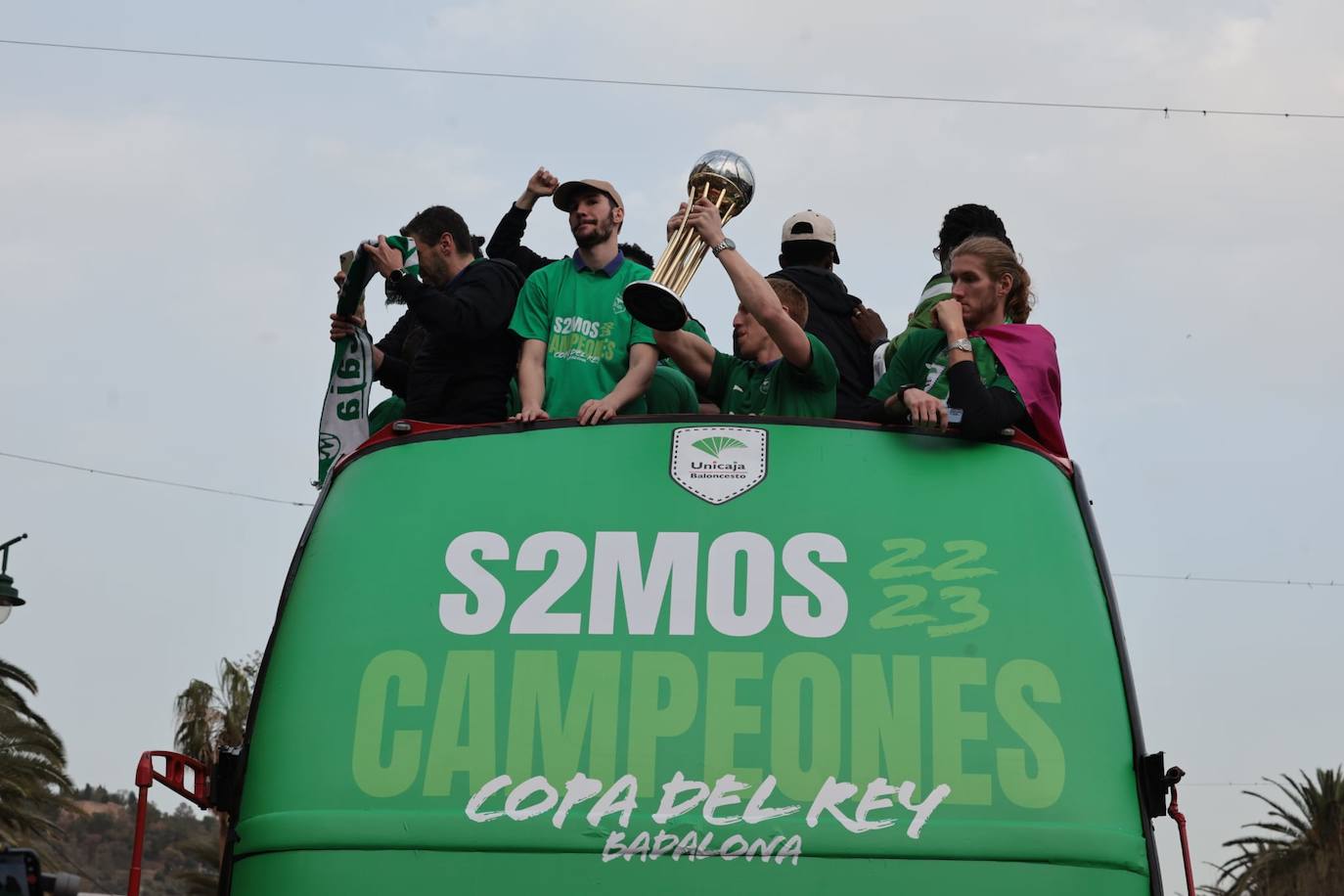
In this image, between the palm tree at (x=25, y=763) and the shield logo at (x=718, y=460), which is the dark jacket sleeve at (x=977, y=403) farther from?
the palm tree at (x=25, y=763)

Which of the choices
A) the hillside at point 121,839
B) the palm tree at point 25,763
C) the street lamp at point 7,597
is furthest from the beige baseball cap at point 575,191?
the hillside at point 121,839

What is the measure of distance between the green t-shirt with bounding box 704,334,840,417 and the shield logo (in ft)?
2.82

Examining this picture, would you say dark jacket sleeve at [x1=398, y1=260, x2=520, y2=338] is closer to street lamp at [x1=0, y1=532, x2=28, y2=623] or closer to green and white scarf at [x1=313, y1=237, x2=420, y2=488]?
green and white scarf at [x1=313, y1=237, x2=420, y2=488]

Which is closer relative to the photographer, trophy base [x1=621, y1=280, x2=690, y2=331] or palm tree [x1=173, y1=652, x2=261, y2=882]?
trophy base [x1=621, y1=280, x2=690, y2=331]

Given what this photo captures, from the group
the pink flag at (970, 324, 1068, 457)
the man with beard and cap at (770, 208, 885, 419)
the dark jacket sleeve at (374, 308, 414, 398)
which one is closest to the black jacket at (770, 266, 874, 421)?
the man with beard and cap at (770, 208, 885, 419)

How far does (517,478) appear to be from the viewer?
432cm

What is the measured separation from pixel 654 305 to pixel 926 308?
132 cm

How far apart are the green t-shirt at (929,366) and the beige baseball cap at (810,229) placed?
2.06 meters

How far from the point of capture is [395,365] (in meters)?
7.29

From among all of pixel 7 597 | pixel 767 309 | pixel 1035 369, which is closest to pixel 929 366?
pixel 1035 369

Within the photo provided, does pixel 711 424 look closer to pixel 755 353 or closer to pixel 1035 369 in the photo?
pixel 1035 369

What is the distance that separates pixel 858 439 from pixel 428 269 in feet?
9.58

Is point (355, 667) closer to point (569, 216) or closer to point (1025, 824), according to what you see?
point (1025, 824)

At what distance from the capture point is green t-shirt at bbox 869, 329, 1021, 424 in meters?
4.84
